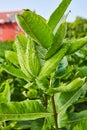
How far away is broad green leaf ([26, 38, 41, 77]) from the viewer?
1.20 meters

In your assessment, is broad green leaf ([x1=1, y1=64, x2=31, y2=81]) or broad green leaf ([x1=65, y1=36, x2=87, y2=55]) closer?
broad green leaf ([x1=65, y1=36, x2=87, y2=55])

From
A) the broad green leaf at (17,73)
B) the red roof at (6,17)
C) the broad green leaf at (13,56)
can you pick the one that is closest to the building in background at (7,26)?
the red roof at (6,17)

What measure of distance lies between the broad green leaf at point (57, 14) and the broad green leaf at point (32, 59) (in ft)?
0.33

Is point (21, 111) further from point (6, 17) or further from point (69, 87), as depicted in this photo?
point (6, 17)

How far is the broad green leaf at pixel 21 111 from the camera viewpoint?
119cm

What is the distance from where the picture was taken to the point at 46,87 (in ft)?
4.19

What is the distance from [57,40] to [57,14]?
0.31 feet

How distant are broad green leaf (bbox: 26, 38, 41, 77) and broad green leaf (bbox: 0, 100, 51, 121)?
112 millimetres

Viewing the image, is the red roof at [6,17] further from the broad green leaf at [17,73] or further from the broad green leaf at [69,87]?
the broad green leaf at [69,87]

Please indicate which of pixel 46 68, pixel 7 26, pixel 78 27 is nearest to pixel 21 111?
pixel 46 68

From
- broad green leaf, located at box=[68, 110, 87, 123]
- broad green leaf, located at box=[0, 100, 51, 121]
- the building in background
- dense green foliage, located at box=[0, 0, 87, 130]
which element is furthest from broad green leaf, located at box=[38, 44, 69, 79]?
the building in background

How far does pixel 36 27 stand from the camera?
1175mm

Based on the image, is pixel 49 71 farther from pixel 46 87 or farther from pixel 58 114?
pixel 58 114

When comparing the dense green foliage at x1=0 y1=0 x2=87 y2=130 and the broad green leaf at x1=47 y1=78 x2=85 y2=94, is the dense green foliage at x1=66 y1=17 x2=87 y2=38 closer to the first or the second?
the dense green foliage at x1=0 y1=0 x2=87 y2=130
